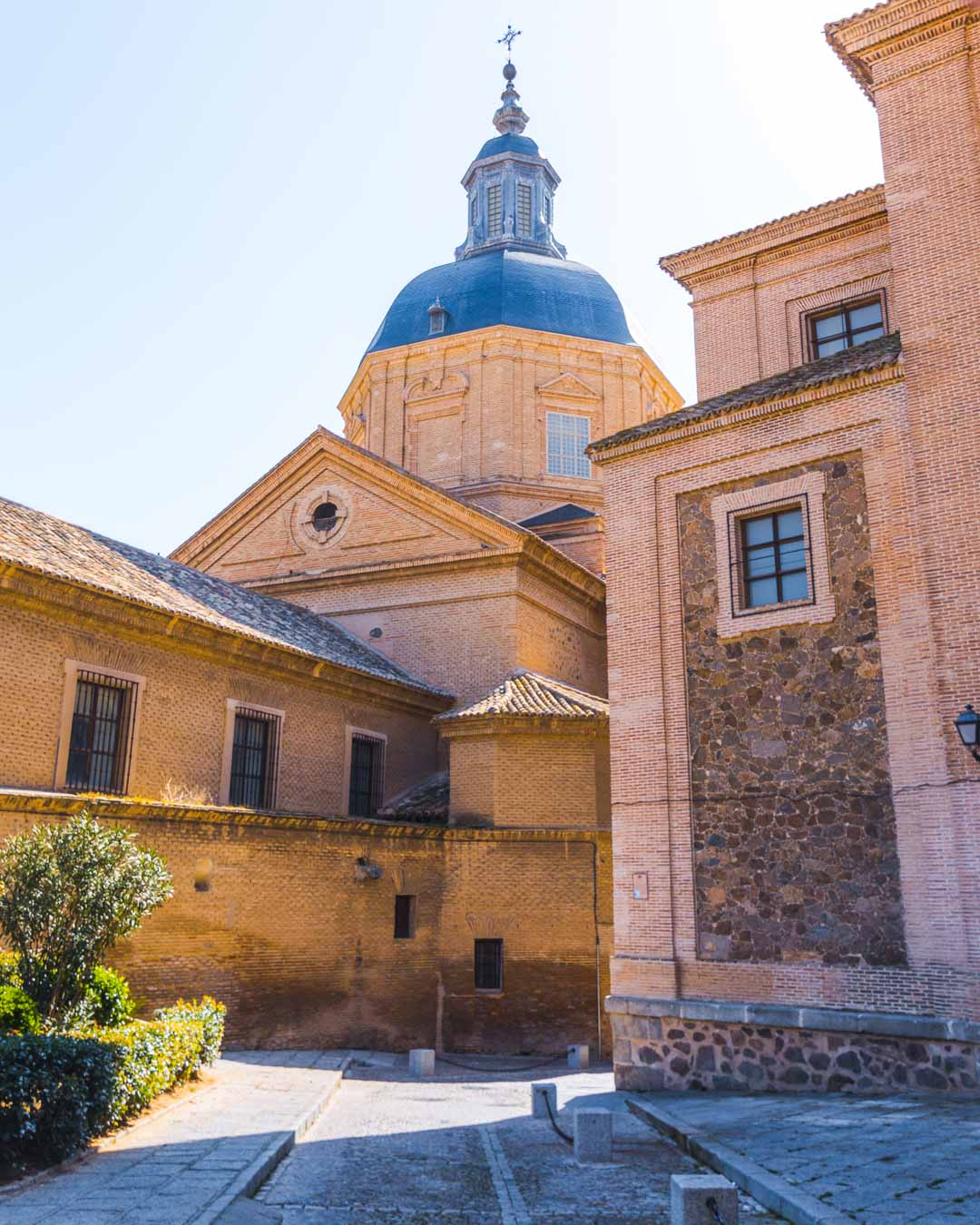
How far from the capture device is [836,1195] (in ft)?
20.6

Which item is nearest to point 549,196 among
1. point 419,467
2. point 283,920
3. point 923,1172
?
point 419,467

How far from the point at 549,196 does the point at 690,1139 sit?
102 ft

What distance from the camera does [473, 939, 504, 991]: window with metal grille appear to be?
55.8 feet

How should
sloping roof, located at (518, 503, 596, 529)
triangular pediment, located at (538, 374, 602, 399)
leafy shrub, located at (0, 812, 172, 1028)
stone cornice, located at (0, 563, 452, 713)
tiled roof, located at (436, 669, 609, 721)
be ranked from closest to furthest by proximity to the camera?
leafy shrub, located at (0, 812, 172, 1028) < stone cornice, located at (0, 563, 452, 713) < tiled roof, located at (436, 669, 609, 721) < sloping roof, located at (518, 503, 596, 529) < triangular pediment, located at (538, 374, 602, 399)

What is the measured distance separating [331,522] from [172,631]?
8808mm

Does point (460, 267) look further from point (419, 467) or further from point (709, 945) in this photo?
point (709, 945)

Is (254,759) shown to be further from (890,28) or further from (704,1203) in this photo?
(890,28)

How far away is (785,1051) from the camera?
10828 millimetres

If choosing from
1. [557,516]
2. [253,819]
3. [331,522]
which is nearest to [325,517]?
Result: [331,522]

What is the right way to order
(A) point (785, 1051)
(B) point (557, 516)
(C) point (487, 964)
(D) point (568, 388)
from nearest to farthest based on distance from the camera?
(A) point (785, 1051) → (C) point (487, 964) → (B) point (557, 516) → (D) point (568, 388)

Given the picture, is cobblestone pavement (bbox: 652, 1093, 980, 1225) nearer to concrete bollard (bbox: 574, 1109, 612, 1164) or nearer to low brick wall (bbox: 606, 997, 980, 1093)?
low brick wall (bbox: 606, 997, 980, 1093)

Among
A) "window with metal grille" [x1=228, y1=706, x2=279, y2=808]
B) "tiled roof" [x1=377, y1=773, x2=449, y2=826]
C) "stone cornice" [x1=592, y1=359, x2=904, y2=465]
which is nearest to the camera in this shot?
"stone cornice" [x1=592, y1=359, x2=904, y2=465]

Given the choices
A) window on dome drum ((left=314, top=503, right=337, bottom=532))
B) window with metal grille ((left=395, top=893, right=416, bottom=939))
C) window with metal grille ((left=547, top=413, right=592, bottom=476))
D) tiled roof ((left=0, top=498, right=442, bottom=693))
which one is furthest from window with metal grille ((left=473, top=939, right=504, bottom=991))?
window with metal grille ((left=547, top=413, right=592, bottom=476))

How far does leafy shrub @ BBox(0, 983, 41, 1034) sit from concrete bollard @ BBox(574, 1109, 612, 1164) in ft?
15.7
